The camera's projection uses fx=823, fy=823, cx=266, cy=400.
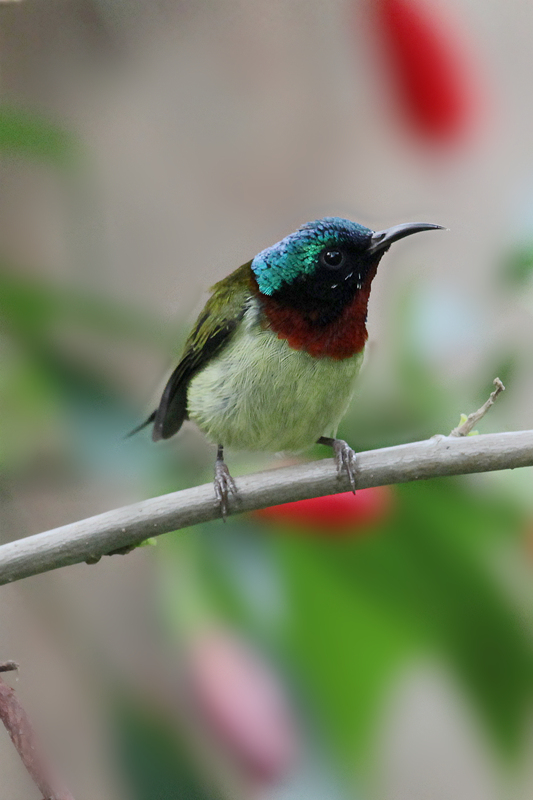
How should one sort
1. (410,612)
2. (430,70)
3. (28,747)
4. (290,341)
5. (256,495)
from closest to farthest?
(28,747), (256,495), (290,341), (410,612), (430,70)

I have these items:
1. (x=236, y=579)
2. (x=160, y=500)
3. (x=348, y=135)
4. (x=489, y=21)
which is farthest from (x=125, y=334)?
(x=489, y=21)

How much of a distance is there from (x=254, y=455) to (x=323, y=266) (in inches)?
8.1

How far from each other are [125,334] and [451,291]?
355mm

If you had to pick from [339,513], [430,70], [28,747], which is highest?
[430,70]

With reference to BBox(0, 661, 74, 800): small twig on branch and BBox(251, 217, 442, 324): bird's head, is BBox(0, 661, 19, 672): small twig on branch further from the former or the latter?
Answer: BBox(251, 217, 442, 324): bird's head

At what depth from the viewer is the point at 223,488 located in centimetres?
53

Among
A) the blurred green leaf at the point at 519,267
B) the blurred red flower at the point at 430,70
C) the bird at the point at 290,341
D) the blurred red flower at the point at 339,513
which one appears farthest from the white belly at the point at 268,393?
the blurred red flower at the point at 430,70

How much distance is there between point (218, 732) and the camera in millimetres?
712

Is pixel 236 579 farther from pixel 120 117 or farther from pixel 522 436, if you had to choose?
pixel 120 117

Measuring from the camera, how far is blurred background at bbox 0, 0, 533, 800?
720mm

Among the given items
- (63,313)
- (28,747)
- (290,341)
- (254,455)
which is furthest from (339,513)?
(28,747)

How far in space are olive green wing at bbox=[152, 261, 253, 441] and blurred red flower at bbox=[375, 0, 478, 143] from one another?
0.35m

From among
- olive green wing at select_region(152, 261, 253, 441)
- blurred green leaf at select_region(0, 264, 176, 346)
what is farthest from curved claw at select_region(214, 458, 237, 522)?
blurred green leaf at select_region(0, 264, 176, 346)

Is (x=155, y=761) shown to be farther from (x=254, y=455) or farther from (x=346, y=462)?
(x=346, y=462)
